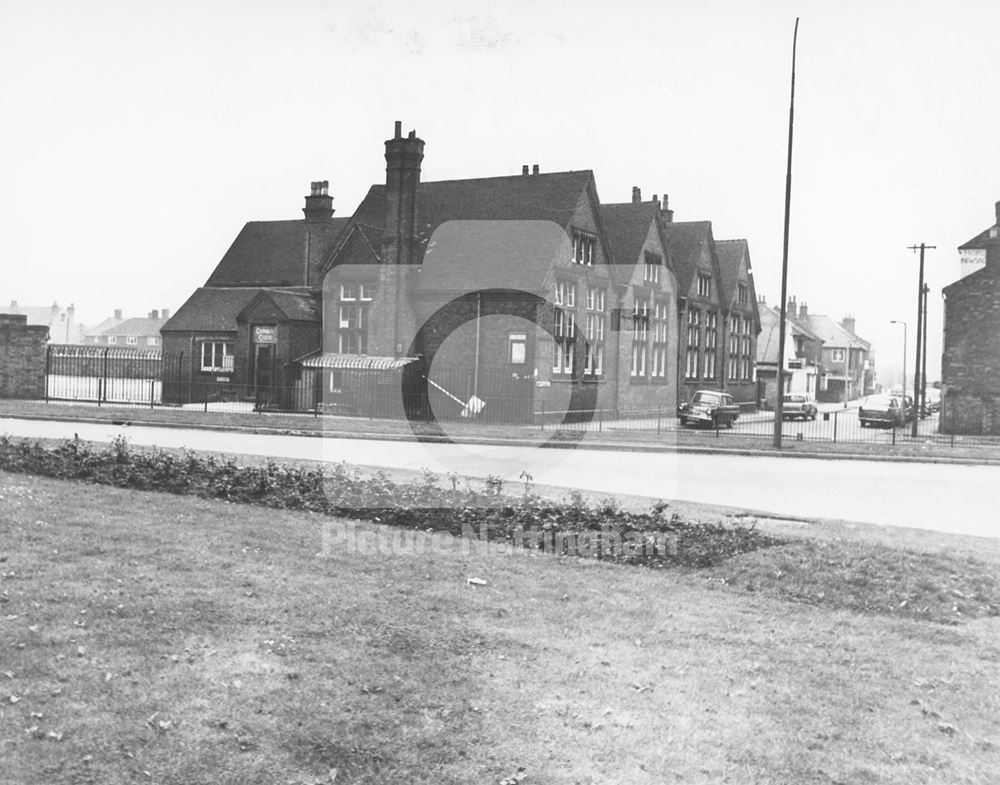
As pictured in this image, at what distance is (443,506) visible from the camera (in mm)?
11578

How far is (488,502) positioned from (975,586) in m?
5.52

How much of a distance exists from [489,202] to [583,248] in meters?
4.71

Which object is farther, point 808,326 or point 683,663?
point 808,326

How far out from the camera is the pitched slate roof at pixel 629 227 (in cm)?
4569

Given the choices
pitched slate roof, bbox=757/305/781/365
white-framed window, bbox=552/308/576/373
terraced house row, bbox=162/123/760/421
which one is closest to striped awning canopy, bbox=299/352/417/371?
terraced house row, bbox=162/123/760/421

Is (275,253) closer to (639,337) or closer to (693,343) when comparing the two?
(639,337)

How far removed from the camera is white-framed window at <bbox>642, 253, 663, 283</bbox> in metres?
46.6

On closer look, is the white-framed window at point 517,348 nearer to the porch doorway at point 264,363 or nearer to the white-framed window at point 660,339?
the porch doorway at point 264,363

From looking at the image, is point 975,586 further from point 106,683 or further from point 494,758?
point 106,683

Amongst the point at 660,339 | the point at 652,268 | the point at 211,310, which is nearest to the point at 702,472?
the point at 652,268

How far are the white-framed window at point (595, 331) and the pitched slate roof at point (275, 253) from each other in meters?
15.2

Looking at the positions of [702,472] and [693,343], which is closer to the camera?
[702,472]

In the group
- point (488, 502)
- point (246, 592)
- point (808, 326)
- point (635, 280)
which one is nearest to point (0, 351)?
point (635, 280)

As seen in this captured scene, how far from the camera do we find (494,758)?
4.86 m
